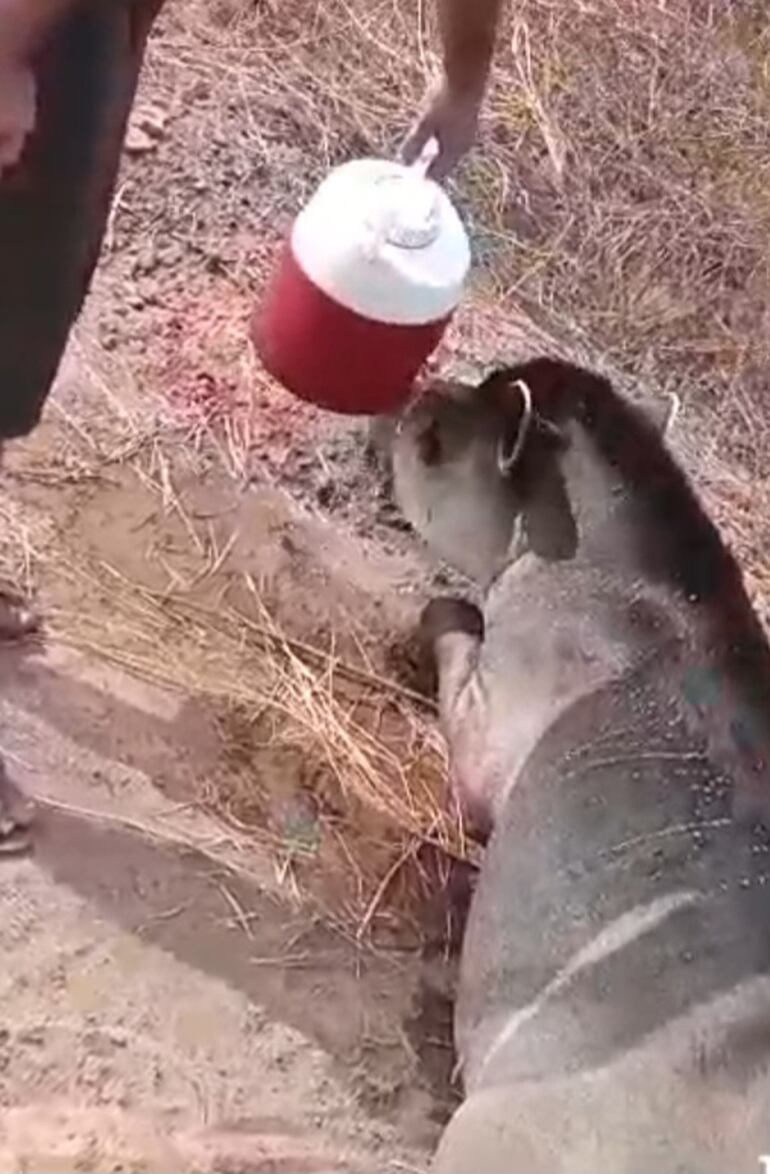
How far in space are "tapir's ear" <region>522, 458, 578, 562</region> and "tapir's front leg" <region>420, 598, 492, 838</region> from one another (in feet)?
0.60

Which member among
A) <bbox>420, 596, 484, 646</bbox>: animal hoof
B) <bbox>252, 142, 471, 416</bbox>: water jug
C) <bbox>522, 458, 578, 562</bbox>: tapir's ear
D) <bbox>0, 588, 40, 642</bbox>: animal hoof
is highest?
<bbox>252, 142, 471, 416</bbox>: water jug

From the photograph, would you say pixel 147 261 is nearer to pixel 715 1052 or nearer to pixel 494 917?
pixel 494 917

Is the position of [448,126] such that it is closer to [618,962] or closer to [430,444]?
[430,444]

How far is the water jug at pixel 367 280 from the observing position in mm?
3279

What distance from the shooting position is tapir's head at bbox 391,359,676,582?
370 cm

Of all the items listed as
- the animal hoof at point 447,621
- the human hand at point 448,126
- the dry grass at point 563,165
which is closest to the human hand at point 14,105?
the human hand at point 448,126

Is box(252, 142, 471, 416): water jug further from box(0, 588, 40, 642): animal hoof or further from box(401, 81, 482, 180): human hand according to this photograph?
box(0, 588, 40, 642): animal hoof

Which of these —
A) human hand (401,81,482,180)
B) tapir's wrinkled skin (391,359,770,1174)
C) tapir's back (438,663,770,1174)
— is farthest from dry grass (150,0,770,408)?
tapir's back (438,663,770,1174)

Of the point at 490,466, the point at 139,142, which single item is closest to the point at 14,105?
the point at 490,466

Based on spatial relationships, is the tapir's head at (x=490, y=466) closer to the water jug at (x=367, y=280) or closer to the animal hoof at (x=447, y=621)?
the animal hoof at (x=447, y=621)

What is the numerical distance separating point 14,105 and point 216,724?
1449mm

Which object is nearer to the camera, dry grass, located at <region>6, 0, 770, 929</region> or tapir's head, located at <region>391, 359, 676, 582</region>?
tapir's head, located at <region>391, 359, 676, 582</region>

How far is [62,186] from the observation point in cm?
259

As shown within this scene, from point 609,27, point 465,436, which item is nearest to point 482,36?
point 465,436
